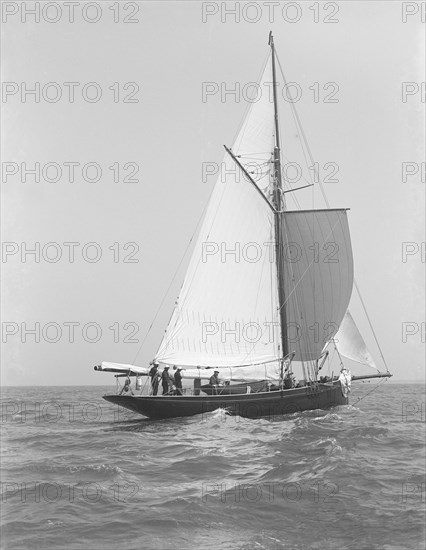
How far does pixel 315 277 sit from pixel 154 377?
1144 centimetres

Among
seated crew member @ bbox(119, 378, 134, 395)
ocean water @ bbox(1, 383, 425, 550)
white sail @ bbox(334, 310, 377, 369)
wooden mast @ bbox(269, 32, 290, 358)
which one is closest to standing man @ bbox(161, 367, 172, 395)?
seated crew member @ bbox(119, 378, 134, 395)

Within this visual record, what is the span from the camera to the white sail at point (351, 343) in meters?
39.6

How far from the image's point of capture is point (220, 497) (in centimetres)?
1370

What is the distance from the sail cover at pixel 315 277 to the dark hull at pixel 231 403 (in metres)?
3.49

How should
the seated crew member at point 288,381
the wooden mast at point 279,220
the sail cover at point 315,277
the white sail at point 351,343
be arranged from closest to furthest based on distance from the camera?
the seated crew member at point 288,381 < the sail cover at point 315,277 < the wooden mast at point 279,220 < the white sail at point 351,343

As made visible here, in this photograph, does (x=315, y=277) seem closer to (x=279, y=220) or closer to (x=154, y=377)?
(x=279, y=220)

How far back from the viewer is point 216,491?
14305 millimetres

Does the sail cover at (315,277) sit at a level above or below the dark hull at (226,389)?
above

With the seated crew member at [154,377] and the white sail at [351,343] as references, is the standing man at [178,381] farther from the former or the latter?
the white sail at [351,343]

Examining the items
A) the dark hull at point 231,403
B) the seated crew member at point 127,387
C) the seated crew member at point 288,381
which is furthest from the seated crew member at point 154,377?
the seated crew member at point 288,381

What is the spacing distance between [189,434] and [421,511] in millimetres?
13746

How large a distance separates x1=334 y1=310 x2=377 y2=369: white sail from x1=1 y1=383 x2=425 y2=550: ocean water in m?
14.2

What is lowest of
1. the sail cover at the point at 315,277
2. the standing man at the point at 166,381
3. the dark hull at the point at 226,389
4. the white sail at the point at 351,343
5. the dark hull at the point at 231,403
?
the dark hull at the point at 231,403

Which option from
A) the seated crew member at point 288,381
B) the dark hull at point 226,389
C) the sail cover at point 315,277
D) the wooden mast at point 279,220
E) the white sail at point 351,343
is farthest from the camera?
the white sail at point 351,343
